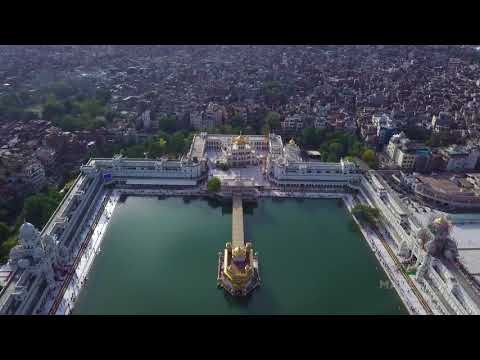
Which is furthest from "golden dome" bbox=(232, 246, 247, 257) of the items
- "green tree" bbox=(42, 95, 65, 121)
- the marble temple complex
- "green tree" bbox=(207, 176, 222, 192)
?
"green tree" bbox=(42, 95, 65, 121)

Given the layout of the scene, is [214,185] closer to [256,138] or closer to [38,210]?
[256,138]

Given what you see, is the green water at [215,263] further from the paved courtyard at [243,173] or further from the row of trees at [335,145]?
the row of trees at [335,145]

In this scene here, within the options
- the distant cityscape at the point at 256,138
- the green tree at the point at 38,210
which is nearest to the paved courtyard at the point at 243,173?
the distant cityscape at the point at 256,138

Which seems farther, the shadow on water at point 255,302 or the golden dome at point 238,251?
the golden dome at point 238,251

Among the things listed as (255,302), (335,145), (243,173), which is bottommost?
(255,302)

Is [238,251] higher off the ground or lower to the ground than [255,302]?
higher

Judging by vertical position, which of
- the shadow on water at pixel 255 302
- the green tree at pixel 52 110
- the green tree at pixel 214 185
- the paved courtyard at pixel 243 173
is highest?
the green tree at pixel 52 110

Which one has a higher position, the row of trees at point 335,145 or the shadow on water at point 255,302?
the row of trees at point 335,145

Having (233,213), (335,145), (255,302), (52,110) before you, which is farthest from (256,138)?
(52,110)

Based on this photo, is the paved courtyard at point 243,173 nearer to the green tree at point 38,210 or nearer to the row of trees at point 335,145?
the row of trees at point 335,145

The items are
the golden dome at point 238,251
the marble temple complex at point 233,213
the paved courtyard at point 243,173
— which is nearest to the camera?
the marble temple complex at point 233,213

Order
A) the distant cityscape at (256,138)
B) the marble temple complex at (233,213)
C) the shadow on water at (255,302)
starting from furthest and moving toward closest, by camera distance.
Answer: the distant cityscape at (256,138) < the shadow on water at (255,302) < the marble temple complex at (233,213)
